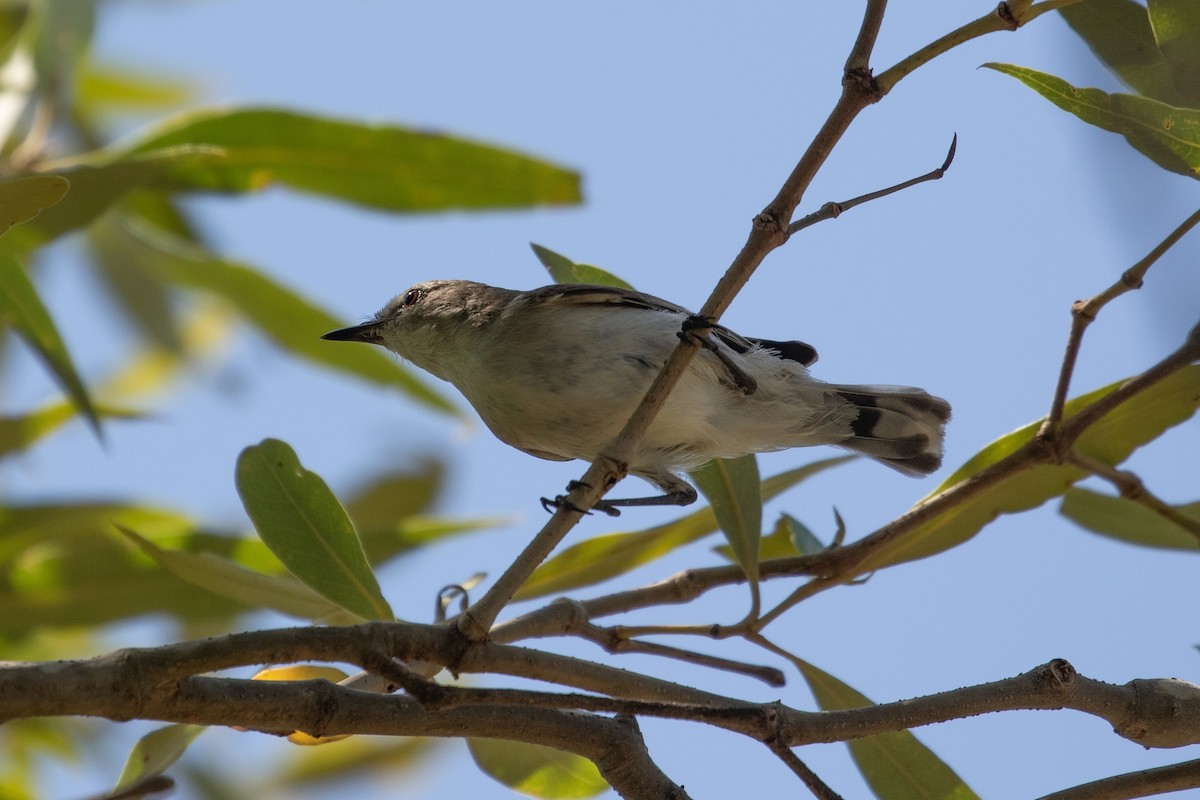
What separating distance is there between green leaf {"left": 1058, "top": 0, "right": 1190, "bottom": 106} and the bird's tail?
6.14 ft

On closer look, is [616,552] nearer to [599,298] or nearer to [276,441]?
[599,298]

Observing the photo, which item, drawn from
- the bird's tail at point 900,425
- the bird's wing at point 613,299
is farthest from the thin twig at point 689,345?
the bird's tail at point 900,425

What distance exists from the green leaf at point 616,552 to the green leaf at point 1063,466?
0.47 metres

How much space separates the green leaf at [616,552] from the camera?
3.62 metres

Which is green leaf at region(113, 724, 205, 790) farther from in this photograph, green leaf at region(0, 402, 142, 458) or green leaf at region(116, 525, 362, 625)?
green leaf at region(0, 402, 142, 458)

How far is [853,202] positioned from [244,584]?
1.67m

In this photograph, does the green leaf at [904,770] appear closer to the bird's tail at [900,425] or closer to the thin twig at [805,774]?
the thin twig at [805,774]

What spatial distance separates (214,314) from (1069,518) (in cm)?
356

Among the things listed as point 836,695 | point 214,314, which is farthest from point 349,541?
point 214,314

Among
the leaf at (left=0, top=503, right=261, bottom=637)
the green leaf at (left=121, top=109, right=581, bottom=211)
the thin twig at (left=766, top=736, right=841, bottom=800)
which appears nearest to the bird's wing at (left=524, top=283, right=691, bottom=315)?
the green leaf at (left=121, top=109, right=581, bottom=211)

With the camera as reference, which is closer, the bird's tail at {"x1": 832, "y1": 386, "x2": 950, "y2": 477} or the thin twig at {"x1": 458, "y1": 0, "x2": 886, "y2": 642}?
the thin twig at {"x1": 458, "y1": 0, "x2": 886, "y2": 642}

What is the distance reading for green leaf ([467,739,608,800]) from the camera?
307 centimetres

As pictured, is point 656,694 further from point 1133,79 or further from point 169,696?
point 1133,79

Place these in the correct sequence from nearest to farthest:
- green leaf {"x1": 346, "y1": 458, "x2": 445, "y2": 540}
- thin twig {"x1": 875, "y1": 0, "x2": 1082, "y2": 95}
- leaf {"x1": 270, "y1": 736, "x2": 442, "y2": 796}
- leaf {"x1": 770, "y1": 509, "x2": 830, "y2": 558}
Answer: thin twig {"x1": 875, "y1": 0, "x2": 1082, "y2": 95}
leaf {"x1": 770, "y1": 509, "x2": 830, "y2": 558}
leaf {"x1": 270, "y1": 736, "x2": 442, "y2": 796}
green leaf {"x1": 346, "y1": 458, "x2": 445, "y2": 540}
